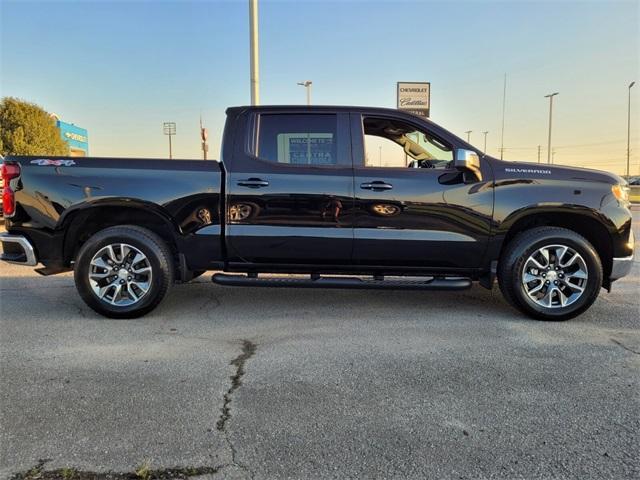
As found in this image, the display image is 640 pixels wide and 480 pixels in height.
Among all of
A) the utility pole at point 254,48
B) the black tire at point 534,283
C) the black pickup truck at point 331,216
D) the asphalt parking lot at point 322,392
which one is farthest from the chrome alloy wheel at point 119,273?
the utility pole at point 254,48

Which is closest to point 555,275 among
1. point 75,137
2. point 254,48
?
point 254,48

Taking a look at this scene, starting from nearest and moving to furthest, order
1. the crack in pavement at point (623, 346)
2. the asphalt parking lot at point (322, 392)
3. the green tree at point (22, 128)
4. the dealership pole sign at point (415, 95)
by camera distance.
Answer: the asphalt parking lot at point (322, 392)
the crack in pavement at point (623, 346)
the dealership pole sign at point (415, 95)
the green tree at point (22, 128)

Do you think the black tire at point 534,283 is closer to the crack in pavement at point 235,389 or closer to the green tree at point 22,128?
the crack in pavement at point 235,389

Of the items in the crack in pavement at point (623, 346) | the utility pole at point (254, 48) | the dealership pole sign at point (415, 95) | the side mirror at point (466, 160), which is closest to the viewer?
the crack in pavement at point (623, 346)

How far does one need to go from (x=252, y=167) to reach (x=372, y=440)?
9.01 feet

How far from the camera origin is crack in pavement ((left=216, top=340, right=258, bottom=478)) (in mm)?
2350

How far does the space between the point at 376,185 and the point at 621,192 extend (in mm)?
2256

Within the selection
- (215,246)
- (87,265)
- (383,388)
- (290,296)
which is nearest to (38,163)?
(87,265)

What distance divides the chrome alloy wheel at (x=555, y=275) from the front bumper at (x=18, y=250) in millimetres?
4483

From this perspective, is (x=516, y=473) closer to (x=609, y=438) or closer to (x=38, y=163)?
(x=609, y=438)

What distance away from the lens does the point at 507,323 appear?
4414mm

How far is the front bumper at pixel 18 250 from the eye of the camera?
446 centimetres

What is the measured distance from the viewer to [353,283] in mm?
4441

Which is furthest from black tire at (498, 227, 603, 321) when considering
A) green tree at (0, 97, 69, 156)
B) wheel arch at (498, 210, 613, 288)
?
green tree at (0, 97, 69, 156)
